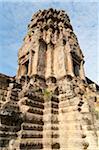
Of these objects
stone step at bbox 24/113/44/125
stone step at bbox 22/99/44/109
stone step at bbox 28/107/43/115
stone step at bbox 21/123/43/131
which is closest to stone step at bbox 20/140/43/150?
stone step at bbox 21/123/43/131

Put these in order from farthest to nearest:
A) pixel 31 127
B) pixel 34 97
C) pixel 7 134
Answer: pixel 34 97
pixel 31 127
pixel 7 134

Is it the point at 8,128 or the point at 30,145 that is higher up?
the point at 8,128

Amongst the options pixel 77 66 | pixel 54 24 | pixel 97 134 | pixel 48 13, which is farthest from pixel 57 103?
pixel 48 13

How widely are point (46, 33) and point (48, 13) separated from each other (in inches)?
157

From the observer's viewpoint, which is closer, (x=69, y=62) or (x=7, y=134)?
(x=7, y=134)

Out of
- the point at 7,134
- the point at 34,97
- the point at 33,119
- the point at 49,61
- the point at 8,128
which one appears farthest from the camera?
the point at 49,61

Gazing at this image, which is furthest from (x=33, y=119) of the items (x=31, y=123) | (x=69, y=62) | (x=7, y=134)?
(x=69, y=62)

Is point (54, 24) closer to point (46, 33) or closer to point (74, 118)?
point (46, 33)

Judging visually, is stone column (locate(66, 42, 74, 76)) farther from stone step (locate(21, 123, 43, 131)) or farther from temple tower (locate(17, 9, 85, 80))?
stone step (locate(21, 123, 43, 131))

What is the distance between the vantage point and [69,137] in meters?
11.0

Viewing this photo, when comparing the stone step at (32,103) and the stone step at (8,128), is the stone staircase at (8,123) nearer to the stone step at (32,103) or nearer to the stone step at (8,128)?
the stone step at (8,128)

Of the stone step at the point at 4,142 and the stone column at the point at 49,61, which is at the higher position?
the stone column at the point at 49,61

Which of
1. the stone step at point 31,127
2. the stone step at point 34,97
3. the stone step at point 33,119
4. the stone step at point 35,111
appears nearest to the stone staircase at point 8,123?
the stone step at point 31,127

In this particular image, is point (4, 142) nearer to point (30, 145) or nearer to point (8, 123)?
point (8, 123)
